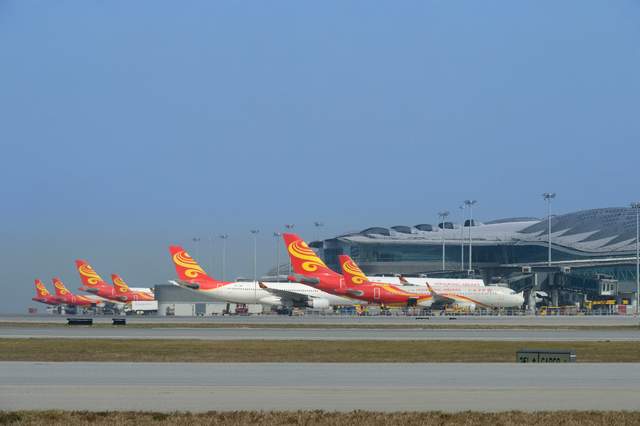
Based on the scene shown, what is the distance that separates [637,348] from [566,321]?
1631 inches

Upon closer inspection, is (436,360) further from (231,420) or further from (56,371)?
(231,420)

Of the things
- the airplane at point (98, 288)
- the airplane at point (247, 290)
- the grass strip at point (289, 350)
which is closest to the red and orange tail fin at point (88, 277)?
the airplane at point (98, 288)

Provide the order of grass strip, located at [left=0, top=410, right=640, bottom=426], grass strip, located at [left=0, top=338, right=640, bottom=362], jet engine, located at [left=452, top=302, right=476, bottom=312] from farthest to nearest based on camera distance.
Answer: jet engine, located at [left=452, top=302, right=476, bottom=312] → grass strip, located at [left=0, top=338, right=640, bottom=362] → grass strip, located at [left=0, top=410, right=640, bottom=426]

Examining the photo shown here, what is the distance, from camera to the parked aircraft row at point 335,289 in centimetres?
10975

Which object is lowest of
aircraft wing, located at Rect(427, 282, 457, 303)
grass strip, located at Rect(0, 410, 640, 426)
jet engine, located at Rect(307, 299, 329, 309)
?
jet engine, located at Rect(307, 299, 329, 309)

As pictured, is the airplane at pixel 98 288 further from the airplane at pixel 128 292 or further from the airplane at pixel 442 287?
the airplane at pixel 442 287

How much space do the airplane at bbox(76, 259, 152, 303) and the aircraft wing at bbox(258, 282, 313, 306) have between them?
141 ft

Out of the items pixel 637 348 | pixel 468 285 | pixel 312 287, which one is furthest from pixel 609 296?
pixel 637 348

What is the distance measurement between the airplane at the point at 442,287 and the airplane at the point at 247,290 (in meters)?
3.26

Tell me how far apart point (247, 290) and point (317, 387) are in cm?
9670

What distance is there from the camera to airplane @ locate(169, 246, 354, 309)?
117 metres

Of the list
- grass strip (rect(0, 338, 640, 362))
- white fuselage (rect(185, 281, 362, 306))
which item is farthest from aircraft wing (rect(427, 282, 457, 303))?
grass strip (rect(0, 338, 640, 362))

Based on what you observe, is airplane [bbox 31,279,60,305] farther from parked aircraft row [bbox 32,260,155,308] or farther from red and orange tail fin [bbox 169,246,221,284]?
red and orange tail fin [bbox 169,246,221,284]

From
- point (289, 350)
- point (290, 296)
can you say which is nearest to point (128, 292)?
point (290, 296)
